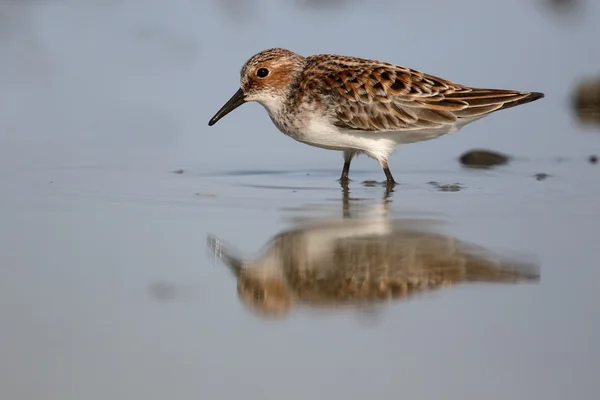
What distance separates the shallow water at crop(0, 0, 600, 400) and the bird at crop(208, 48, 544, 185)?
0.42 meters

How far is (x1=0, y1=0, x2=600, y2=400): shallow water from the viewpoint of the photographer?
5.11 meters

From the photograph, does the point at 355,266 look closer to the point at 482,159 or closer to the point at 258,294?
the point at 258,294

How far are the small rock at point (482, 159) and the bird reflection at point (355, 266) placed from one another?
3.02m

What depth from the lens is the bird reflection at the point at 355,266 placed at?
6137 mm

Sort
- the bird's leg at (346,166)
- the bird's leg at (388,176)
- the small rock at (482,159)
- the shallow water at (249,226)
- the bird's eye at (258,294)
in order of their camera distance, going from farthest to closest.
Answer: the small rock at (482,159)
the bird's leg at (346,166)
the bird's leg at (388,176)
the bird's eye at (258,294)
the shallow water at (249,226)

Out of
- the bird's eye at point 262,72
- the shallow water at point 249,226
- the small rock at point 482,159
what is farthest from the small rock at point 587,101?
the bird's eye at point 262,72

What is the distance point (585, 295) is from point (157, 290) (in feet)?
7.73

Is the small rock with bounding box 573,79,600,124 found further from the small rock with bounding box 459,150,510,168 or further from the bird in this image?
the bird

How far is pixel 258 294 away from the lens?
6090mm

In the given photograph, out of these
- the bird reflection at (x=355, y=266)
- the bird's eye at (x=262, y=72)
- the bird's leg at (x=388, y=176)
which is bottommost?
the bird reflection at (x=355, y=266)

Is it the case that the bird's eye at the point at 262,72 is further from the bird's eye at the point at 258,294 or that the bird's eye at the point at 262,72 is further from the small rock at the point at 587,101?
the bird's eye at the point at 258,294

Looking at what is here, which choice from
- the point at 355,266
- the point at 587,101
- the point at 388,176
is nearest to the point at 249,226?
the point at 355,266

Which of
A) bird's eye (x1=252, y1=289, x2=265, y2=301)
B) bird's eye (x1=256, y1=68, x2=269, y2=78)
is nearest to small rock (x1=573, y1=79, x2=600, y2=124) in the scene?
bird's eye (x1=256, y1=68, x2=269, y2=78)

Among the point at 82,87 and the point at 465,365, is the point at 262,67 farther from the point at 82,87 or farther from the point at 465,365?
the point at 465,365
